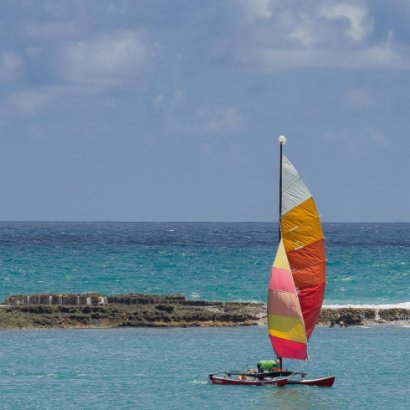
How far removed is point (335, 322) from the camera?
6988 centimetres

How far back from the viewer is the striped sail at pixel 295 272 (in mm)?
49562

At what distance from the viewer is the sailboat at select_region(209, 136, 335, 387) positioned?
49.6 m

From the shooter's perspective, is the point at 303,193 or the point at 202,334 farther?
the point at 202,334

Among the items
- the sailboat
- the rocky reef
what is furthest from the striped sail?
the rocky reef

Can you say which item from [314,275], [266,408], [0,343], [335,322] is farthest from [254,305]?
[266,408]

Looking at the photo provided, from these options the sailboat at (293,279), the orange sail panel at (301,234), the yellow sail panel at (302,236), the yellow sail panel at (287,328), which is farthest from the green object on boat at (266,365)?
the yellow sail panel at (302,236)

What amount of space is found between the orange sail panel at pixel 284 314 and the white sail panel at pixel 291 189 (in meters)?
1.77

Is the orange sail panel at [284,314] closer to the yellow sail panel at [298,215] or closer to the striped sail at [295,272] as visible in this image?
the striped sail at [295,272]

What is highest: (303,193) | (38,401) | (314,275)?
(303,193)

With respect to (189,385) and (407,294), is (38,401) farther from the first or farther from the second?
(407,294)

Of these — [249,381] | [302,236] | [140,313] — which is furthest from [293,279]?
Result: [140,313]

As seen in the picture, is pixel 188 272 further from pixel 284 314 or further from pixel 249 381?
pixel 284 314

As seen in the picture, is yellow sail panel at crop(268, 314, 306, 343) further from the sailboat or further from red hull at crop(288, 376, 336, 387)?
red hull at crop(288, 376, 336, 387)

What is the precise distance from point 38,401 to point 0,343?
14.4 metres
